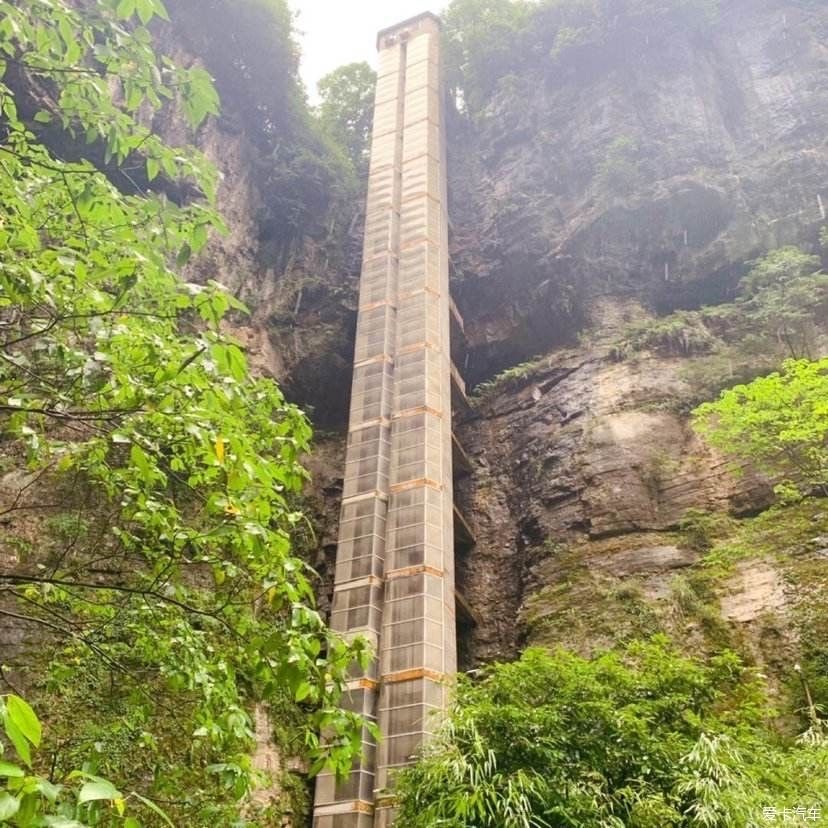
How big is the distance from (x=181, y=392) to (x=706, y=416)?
32.5ft

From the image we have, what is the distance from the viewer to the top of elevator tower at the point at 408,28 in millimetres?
21594

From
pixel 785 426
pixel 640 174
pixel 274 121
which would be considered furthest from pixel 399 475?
pixel 274 121

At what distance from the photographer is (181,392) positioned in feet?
10.0

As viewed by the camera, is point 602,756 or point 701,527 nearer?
point 602,756

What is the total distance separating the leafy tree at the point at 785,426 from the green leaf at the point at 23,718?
33.0 ft

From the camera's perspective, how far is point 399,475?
40.8 feet

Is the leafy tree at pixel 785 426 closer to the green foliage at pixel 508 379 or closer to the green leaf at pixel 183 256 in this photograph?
the green foliage at pixel 508 379

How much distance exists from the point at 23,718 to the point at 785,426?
35.0 ft

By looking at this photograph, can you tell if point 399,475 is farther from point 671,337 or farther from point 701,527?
point 671,337

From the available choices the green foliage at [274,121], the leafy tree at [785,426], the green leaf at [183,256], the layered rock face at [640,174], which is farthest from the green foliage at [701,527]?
the green foliage at [274,121]

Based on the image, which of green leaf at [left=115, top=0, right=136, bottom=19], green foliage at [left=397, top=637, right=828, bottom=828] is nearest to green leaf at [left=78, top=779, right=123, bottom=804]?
green leaf at [left=115, top=0, right=136, bottom=19]

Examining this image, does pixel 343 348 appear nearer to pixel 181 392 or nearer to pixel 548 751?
pixel 548 751

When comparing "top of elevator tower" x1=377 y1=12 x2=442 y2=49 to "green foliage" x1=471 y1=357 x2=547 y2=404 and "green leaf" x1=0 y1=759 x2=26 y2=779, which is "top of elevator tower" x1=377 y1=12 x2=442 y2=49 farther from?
"green leaf" x1=0 y1=759 x2=26 y2=779

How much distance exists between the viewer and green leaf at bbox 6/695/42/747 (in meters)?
1.69
